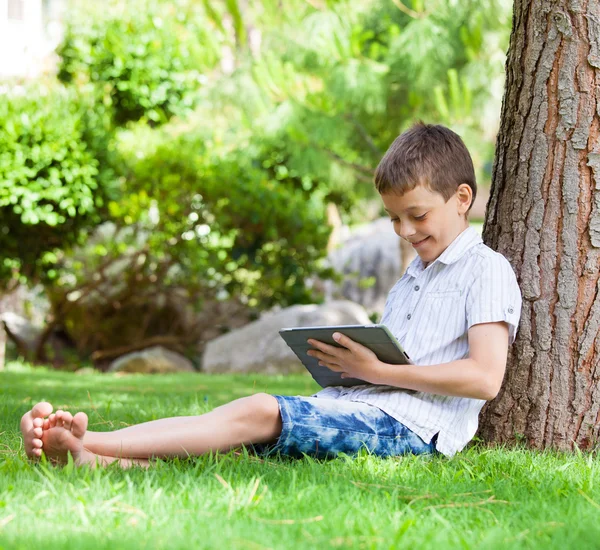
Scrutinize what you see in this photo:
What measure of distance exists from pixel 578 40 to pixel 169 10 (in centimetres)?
747

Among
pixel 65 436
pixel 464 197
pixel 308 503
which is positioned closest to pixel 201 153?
pixel 464 197

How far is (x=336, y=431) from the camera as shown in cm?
231

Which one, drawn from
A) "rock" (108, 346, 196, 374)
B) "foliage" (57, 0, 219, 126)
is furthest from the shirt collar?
"foliage" (57, 0, 219, 126)

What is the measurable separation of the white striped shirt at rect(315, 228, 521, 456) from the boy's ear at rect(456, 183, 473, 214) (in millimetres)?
76

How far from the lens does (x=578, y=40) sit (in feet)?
8.63

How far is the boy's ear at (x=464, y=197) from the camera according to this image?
8.21ft

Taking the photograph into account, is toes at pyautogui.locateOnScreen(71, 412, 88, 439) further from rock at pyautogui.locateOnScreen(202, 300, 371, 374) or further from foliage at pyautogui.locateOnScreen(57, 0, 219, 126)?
foliage at pyautogui.locateOnScreen(57, 0, 219, 126)

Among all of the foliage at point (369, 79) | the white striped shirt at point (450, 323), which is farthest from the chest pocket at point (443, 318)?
the foliage at point (369, 79)

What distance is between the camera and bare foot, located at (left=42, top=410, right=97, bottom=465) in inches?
77.7

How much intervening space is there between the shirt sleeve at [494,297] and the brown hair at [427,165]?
0.28 metres

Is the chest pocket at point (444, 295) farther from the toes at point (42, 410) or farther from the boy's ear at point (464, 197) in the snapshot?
the toes at point (42, 410)

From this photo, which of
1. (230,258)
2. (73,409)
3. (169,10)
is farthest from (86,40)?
(73,409)

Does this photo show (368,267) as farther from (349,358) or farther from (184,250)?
(349,358)

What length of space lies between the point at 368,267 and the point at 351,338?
8.59 meters
